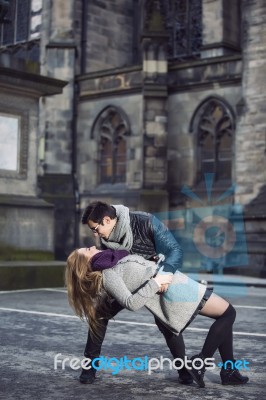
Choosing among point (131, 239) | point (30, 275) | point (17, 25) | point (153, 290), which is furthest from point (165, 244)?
point (17, 25)

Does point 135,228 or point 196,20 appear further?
point 196,20

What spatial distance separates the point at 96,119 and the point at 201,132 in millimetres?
4072

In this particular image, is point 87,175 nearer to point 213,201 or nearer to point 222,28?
point 213,201

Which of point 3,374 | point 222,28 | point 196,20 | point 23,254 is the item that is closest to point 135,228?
point 3,374

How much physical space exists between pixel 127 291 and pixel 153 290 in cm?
15

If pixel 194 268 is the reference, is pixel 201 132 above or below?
above

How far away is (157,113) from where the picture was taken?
2139 centimetres

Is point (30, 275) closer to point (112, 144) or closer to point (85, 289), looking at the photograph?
point (85, 289)

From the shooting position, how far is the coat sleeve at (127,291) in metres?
3.97

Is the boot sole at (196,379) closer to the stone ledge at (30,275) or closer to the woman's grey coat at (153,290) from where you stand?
the woman's grey coat at (153,290)

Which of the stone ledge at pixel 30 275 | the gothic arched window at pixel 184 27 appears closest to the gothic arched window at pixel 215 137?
the gothic arched window at pixel 184 27

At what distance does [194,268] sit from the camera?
789 inches

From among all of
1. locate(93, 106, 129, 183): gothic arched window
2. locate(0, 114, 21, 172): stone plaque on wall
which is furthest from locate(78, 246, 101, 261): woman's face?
locate(93, 106, 129, 183): gothic arched window

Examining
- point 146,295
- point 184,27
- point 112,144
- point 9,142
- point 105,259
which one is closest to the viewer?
point 146,295
